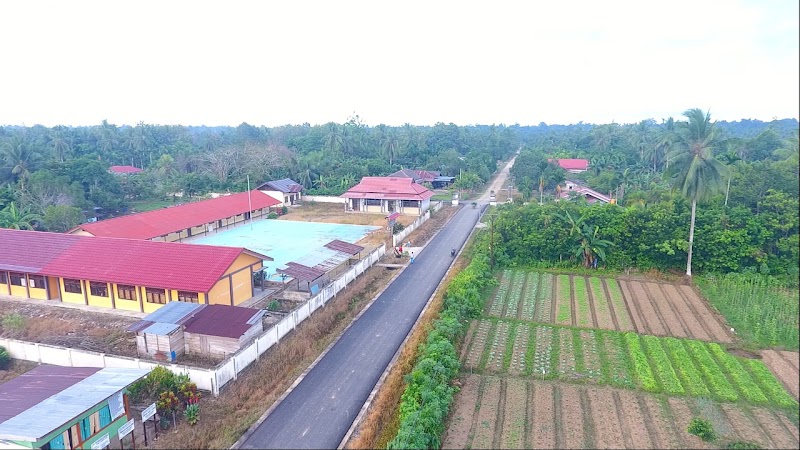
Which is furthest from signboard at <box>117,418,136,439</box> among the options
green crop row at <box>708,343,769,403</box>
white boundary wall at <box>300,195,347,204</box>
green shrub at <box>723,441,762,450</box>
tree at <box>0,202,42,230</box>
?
white boundary wall at <box>300,195,347,204</box>

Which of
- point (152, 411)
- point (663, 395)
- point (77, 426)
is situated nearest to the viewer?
point (77, 426)

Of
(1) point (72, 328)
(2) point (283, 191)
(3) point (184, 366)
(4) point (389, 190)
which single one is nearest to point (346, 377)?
(3) point (184, 366)

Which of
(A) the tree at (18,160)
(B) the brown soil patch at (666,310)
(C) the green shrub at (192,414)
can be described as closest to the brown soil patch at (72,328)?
(C) the green shrub at (192,414)

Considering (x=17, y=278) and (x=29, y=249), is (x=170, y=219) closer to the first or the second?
(x=29, y=249)

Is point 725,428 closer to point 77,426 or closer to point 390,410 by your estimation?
point 390,410

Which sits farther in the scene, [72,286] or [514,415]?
[72,286]

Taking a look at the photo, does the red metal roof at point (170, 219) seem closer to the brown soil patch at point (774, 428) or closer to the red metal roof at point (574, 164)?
the brown soil patch at point (774, 428)

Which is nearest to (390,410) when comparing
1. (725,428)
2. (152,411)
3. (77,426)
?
(152,411)
